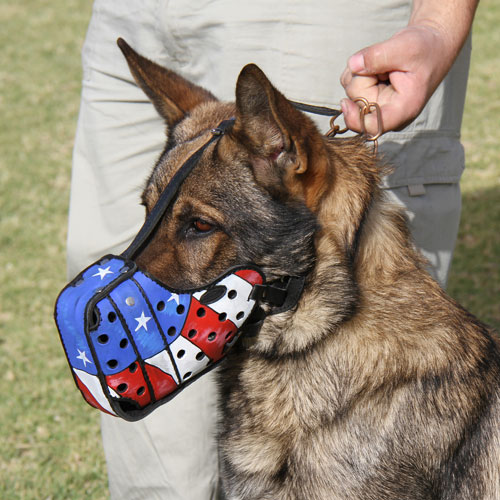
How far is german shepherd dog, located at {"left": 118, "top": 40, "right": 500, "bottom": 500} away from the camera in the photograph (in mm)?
2203

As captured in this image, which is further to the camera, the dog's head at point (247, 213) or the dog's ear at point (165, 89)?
the dog's ear at point (165, 89)

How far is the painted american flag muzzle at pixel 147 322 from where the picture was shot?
6.74 feet

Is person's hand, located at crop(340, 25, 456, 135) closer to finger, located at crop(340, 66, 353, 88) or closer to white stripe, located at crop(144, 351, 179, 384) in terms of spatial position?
finger, located at crop(340, 66, 353, 88)

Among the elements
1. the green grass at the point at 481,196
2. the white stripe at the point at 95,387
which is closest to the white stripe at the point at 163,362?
the white stripe at the point at 95,387

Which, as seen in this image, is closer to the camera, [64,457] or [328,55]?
[328,55]

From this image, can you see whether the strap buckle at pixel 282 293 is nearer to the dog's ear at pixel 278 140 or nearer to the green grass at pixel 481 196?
the dog's ear at pixel 278 140

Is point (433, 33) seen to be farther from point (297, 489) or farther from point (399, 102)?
point (297, 489)

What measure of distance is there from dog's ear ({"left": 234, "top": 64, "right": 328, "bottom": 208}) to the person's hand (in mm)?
335

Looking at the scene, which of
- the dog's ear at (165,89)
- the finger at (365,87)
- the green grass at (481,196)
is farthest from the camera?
the green grass at (481,196)

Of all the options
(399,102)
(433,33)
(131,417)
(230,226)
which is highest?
(433,33)

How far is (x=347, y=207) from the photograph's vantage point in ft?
7.57

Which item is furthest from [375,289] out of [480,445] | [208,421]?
[208,421]

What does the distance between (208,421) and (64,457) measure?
137 cm

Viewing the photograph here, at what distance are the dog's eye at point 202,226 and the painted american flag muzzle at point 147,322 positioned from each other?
112 mm
